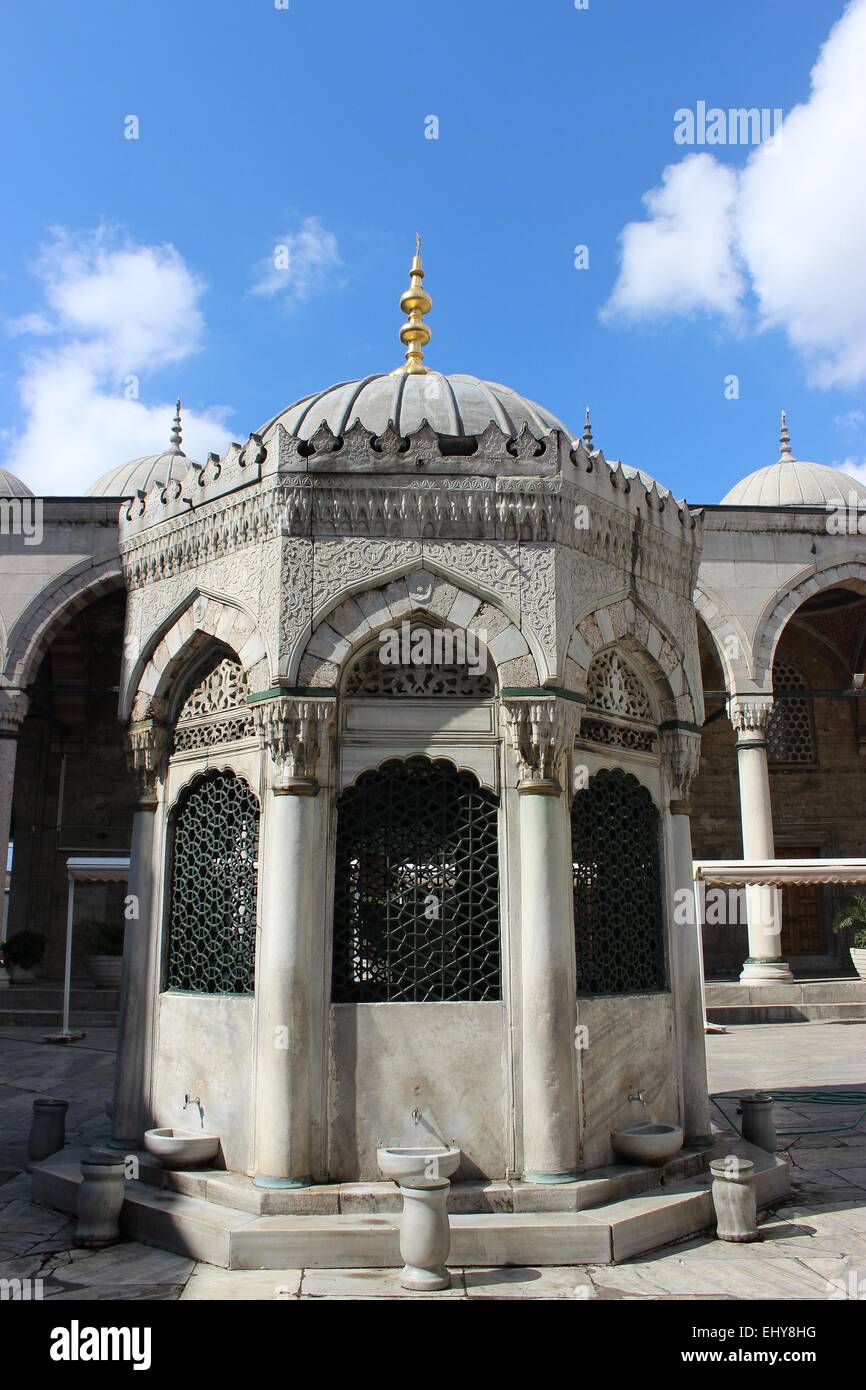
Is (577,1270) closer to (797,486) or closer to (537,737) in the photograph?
(537,737)

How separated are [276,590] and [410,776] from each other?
1.08 m

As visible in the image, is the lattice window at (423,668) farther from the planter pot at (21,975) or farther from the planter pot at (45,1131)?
the planter pot at (21,975)

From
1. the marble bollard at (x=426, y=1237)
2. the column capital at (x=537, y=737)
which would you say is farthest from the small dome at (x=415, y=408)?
the marble bollard at (x=426, y=1237)

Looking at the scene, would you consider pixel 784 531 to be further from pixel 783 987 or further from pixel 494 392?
pixel 494 392

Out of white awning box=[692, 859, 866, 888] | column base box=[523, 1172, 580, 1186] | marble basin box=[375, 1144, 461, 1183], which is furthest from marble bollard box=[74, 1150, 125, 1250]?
white awning box=[692, 859, 866, 888]

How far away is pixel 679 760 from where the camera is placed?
5.80 meters

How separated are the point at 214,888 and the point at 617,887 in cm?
204

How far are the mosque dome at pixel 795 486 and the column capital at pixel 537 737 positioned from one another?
14996mm

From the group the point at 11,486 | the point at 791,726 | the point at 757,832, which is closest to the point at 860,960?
the point at 757,832

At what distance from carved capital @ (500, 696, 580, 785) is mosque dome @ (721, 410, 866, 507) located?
1500cm

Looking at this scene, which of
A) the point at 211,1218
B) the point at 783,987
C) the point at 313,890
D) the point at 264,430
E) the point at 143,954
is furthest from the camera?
the point at 783,987

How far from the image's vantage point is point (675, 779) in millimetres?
5828

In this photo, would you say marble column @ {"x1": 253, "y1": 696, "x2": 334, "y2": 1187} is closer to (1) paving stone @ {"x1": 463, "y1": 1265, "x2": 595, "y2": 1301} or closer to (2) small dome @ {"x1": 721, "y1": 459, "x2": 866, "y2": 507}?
(1) paving stone @ {"x1": 463, "y1": 1265, "x2": 595, "y2": 1301}
